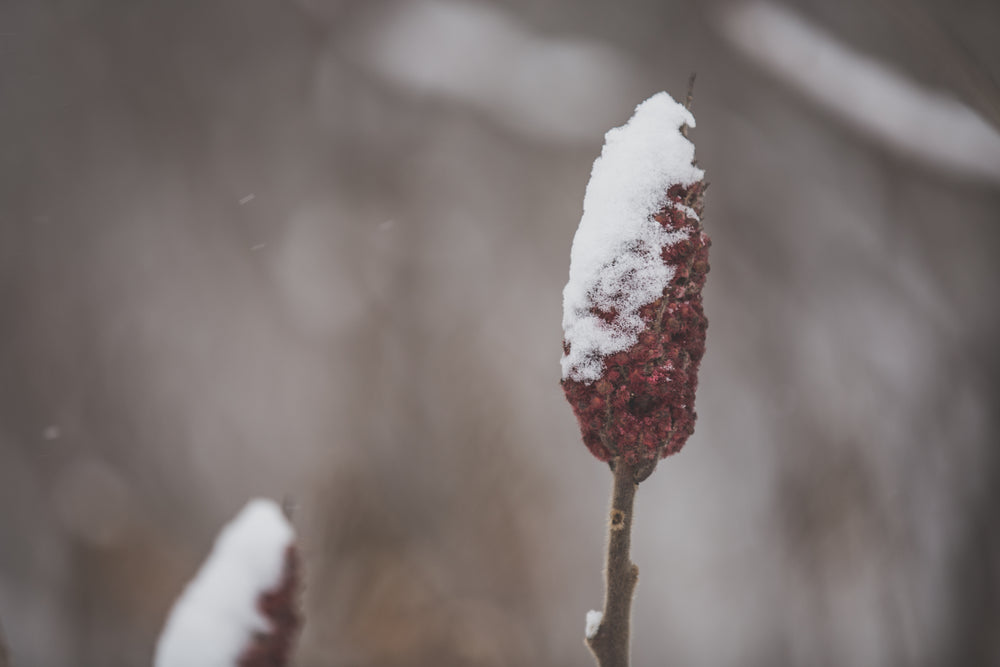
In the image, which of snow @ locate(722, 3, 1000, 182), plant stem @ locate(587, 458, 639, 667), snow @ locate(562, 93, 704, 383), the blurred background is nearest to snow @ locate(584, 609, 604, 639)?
plant stem @ locate(587, 458, 639, 667)

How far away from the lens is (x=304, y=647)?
1.48 meters

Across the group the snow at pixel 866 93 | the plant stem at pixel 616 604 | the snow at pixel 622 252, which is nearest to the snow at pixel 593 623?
the plant stem at pixel 616 604

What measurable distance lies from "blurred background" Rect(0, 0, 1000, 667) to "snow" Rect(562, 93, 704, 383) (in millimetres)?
1072

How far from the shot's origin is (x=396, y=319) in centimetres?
157

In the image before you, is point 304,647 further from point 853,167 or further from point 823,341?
point 853,167

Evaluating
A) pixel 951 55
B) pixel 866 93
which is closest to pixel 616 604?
pixel 951 55

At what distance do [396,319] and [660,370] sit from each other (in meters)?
1.35

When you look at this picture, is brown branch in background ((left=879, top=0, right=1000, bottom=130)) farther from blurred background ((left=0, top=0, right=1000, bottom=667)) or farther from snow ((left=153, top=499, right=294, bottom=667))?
snow ((left=153, top=499, right=294, bottom=667))

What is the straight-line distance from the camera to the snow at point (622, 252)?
0.81 feet

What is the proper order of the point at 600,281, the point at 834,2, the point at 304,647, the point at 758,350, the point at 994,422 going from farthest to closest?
1. the point at 304,647
2. the point at 758,350
3. the point at 834,2
4. the point at 994,422
5. the point at 600,281

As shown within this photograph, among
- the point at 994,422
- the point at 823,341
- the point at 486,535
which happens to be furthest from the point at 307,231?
the point at 994,422

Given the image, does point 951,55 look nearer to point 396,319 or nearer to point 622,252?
point 622,252

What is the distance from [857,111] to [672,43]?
39 centimetres

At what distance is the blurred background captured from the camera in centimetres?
126
